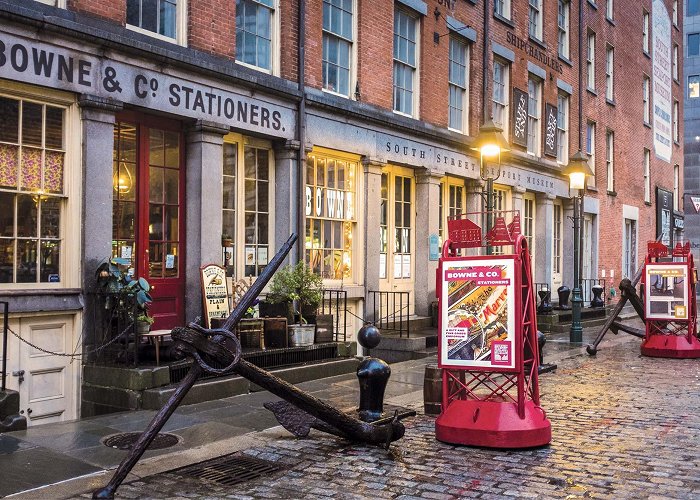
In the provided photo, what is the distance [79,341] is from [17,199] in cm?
188

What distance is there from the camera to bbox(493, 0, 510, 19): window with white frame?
19781 millimetres

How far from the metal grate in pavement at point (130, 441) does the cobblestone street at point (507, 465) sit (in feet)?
2.92

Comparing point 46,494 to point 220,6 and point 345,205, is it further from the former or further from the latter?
point 345,205

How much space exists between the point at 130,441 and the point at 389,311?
29.6ft

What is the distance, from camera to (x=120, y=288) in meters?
9.30

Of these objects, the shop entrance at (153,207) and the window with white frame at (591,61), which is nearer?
the shop entrance at (153,207)

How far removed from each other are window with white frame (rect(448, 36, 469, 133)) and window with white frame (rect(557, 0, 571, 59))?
273 inches

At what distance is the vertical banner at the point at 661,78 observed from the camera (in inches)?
1238

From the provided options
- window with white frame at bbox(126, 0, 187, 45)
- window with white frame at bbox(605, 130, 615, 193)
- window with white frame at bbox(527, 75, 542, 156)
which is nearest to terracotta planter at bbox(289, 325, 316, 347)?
window with white frame at bbox(126, 0, 187, 45)

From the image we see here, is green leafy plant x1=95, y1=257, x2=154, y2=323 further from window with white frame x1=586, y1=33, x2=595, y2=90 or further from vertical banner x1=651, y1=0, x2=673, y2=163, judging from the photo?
vertical banner x1=651, y1=0, x2=673, y2=163

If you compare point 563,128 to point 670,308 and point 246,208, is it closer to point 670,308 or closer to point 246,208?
point 670,308

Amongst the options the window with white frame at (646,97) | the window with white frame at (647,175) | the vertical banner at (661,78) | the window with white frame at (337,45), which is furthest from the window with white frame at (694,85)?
the window with white frame at (337,45)

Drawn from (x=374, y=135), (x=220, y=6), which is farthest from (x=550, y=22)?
(x=220, y=6)

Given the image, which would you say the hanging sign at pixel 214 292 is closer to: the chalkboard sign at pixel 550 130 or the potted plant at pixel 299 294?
the potted plant at pixel 299 294
